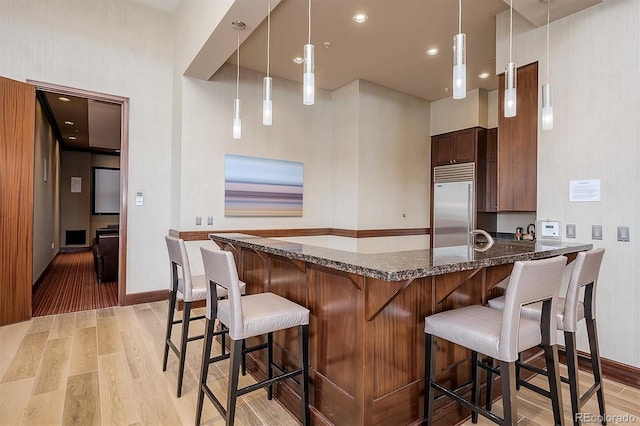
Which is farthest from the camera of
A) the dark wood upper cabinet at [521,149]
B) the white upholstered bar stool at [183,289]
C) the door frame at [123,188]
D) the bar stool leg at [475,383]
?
the door frame at [123,188]

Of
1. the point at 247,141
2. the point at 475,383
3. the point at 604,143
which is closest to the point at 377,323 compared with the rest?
the point at 475,383

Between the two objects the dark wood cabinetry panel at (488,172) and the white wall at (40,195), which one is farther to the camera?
the dark wood cabinetry panel at (488,172)

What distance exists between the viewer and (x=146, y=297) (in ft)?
14.1

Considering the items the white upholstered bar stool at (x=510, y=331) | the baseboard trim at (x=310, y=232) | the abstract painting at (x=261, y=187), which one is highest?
the abstract painting at (x=261, y=187)

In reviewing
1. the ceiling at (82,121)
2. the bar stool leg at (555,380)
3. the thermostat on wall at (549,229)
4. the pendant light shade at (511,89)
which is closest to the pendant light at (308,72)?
the pendant light shade at (511,89)

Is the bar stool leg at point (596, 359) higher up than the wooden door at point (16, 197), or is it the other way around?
the wooden door at point (16, 197)

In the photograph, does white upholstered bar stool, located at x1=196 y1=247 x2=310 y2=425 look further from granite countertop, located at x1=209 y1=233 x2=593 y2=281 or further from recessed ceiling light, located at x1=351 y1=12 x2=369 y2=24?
recessed ceiling light, located at x1=351 y1=12 x2=369 y2=24

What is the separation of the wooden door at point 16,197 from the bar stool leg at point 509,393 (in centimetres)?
436

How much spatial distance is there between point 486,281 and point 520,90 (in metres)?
1.93

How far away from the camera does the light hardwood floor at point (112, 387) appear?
2.00 metres

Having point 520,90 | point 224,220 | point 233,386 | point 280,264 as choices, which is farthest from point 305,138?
point 233,386

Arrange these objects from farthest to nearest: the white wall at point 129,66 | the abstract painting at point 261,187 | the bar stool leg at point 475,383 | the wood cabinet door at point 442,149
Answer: the wood cabinet door at point 442,149
the abstract painting at point 261,187
the white wall at point 129,66
the bar stool leg at point 475,383

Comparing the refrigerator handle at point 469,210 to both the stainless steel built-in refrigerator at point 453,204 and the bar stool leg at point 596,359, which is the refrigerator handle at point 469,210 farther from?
the bar stool leg at point 596,359

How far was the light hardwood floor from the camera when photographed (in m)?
2.00
